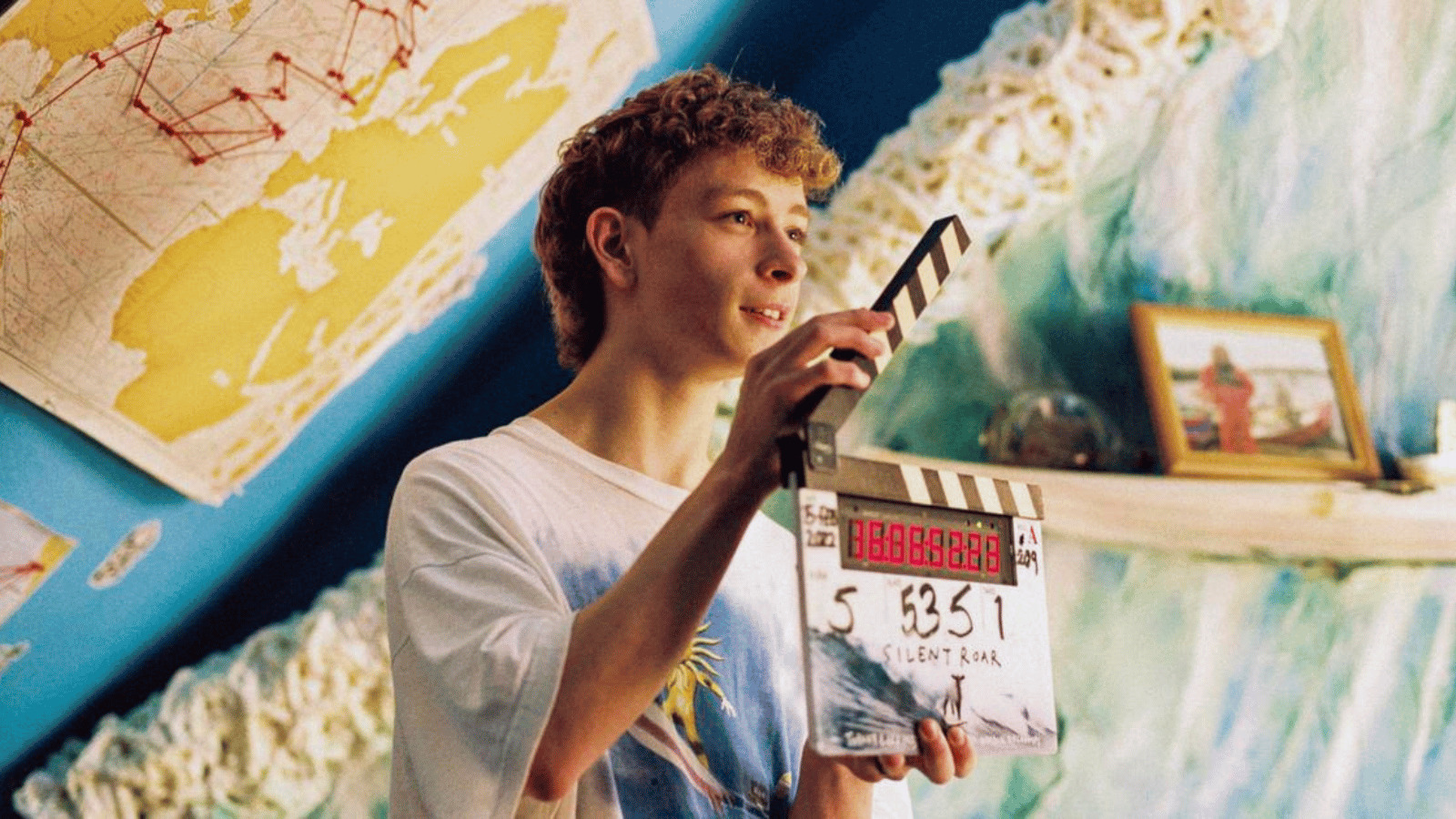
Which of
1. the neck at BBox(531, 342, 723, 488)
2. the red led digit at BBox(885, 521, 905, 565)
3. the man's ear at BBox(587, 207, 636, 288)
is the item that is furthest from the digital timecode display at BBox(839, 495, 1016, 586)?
the man's ear at BBox(587, 207, 636, 288)

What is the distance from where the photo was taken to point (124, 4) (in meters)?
1.92

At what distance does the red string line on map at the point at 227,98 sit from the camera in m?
1.94

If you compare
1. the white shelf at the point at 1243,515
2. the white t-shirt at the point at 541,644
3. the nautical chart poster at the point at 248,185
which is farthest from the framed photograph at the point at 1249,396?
the white t-shirt at the point at 541,644

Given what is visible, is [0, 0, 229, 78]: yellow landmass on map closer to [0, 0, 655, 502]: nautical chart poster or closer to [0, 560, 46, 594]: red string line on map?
[0, 0, 655, 502]: nautical chart poster

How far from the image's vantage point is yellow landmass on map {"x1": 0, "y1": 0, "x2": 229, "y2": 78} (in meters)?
1.88

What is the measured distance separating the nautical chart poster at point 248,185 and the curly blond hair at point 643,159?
23.2 inches

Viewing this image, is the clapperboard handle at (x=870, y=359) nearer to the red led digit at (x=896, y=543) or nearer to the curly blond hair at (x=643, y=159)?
the red led digit at (x=896, y=543)

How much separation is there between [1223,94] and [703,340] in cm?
216

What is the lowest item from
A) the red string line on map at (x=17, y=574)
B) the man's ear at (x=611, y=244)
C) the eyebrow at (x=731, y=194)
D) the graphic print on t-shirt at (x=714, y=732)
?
the graphic print on t-shirt at (x=714, y=732)

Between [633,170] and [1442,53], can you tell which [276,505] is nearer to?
[633,170]

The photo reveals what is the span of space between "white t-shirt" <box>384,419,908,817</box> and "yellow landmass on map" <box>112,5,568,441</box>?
2.81ft

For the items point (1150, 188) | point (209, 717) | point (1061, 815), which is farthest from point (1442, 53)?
point (209, 717)

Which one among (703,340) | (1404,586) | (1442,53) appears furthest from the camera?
(1442,53)

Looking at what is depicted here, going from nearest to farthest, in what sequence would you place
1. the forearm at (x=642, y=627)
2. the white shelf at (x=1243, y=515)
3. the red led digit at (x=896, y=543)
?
the forearm at (x=642, y=627) < the red led digit at (x=896, y=543) < the white shelf at (x=1243, y=515)
